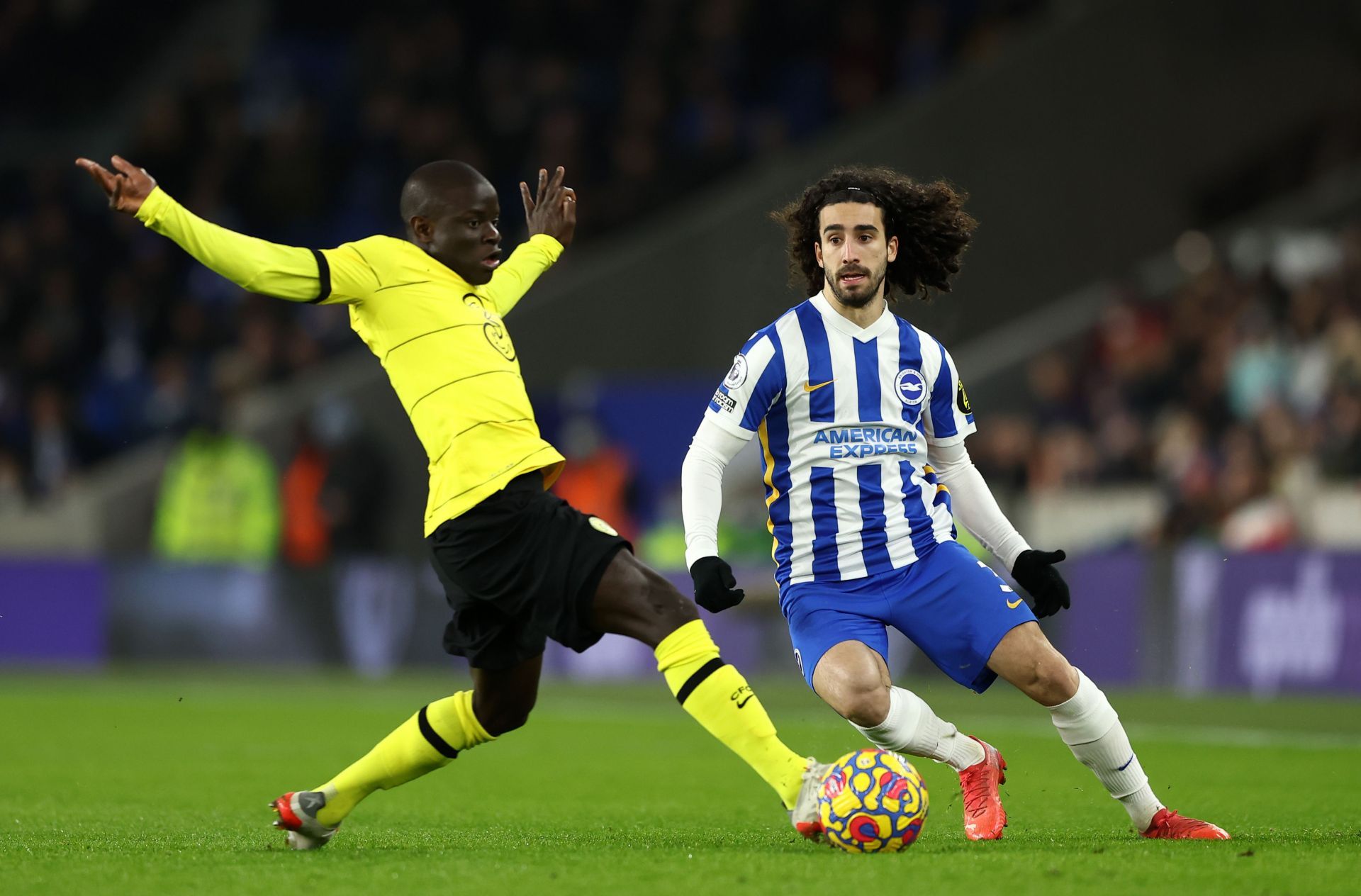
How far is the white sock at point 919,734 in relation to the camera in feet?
18.5

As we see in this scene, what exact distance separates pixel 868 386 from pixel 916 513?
41 cm

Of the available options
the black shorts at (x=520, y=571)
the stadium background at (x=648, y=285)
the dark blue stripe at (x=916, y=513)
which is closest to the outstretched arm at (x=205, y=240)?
the black shorts at (x=520, y=571)

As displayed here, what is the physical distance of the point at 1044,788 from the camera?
→ 747cm

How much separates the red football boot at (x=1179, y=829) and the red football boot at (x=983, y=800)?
44 centimetres

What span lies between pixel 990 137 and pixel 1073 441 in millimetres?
4635

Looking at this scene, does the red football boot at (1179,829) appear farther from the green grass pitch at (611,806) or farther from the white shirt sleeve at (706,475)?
the white shirt sleeve at (706,475)

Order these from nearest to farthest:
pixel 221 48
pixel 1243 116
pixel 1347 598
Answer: pixel 1347 598 → pixel 1243 116 → pixel 221 48

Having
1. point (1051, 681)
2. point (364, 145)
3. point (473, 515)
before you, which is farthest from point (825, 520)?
point (364, 145)

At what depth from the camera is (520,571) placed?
5.33 metres

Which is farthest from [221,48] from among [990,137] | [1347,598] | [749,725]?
[749,725]

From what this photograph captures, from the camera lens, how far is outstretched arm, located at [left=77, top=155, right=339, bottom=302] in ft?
16.6

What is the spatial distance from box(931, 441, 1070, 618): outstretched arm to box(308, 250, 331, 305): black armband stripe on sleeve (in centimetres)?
191

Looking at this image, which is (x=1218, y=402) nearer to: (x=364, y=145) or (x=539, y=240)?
(x=364, y=145)

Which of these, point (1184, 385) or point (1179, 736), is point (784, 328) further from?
point (1184, 385)
